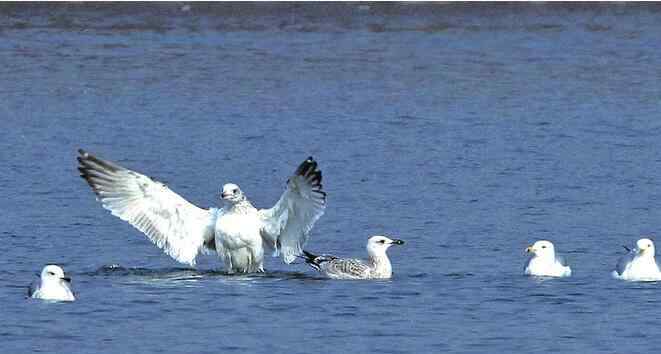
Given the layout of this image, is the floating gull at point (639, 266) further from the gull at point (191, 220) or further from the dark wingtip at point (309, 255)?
the gull at point (191, 220)

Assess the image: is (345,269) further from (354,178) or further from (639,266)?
(354,178)

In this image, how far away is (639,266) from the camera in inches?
727

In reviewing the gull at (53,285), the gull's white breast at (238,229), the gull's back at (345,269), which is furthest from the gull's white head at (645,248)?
the gull at (53,285)

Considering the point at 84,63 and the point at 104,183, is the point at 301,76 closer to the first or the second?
the point at 84,63

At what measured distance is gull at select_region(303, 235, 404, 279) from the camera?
18.7m

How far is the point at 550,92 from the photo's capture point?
129ft

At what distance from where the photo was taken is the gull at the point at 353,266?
1872 centimetres

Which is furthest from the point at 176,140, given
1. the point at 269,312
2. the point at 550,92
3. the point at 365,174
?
the point at 269,312

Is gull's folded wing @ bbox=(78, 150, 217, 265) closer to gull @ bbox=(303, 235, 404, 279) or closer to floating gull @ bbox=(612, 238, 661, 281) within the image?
gull @ bbox=(303, 235, 404, 279)

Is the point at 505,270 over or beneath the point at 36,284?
over

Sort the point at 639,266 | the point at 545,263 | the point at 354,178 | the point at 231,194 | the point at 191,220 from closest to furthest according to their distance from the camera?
1. the point at 639,266
2. the point at 231,194
3. the point at 545,263
4. the point at 191,220
5. the point at 354,178

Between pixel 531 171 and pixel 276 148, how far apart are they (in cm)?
460

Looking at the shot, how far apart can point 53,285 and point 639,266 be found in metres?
5.47

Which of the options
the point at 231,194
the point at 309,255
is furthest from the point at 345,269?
the point at 231,194
